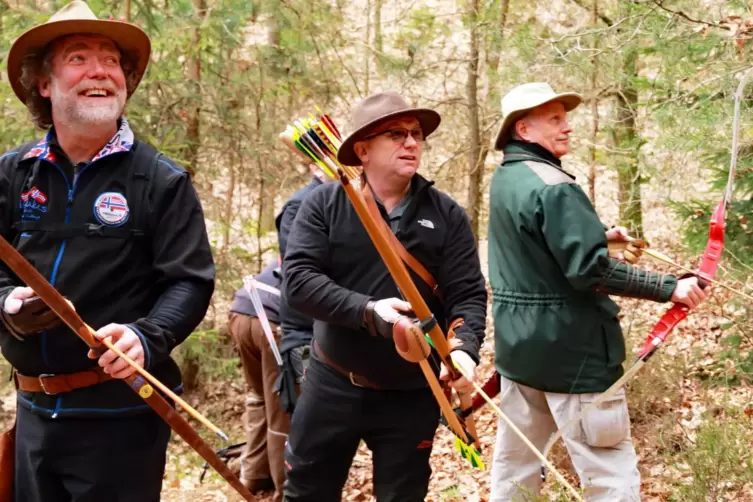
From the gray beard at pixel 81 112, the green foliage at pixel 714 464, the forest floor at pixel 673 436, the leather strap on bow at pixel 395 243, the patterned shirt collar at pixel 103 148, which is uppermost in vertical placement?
the gray beard at pixel 81 112

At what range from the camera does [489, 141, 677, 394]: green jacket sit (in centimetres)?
334

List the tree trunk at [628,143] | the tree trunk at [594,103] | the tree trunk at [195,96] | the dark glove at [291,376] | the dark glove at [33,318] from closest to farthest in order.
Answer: the dark glove at [33,318] → the dark glove at [291,376] → the tree trunk at [195,96] → the tree trunk at [628,143] → the tree trunk at [594,103]

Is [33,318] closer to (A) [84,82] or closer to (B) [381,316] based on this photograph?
(A) [84,82]

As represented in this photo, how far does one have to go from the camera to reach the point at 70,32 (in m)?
2.62

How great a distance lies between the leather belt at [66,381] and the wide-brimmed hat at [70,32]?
1020 mm

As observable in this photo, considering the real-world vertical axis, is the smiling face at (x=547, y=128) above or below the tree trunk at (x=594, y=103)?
above

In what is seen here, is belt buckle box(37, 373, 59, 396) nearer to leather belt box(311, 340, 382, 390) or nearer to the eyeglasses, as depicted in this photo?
leather belt box(311, 340, 382, 390)

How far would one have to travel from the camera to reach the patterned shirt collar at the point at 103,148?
2.63 meters

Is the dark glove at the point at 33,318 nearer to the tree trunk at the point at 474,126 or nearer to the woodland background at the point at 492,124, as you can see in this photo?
the woodland background at the point at 492,124

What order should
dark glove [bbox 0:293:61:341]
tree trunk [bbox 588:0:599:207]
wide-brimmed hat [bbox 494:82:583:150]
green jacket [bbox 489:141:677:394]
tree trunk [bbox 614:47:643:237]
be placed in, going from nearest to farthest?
1. dark glove [bbox 0:293:61:341]
2. green jacket [bbox 489:141:677:394]
3. wide-brimmed hat [bbox 494:82:583:150]
4. tree trunk [bbox 614:47:643:237]
5. tree trunk [bbox 588:0:599:207]

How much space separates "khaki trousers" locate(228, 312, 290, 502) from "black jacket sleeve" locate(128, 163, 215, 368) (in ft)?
7.45

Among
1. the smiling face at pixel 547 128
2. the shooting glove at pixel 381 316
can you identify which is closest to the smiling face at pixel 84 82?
the shooting glove at pixel 381 316

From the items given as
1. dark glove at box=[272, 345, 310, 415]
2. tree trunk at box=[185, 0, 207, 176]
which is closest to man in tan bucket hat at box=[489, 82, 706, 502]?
dark glove at box=[272, 345, 310, 415]

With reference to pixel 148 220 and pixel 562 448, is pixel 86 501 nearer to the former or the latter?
pixel 148 220
